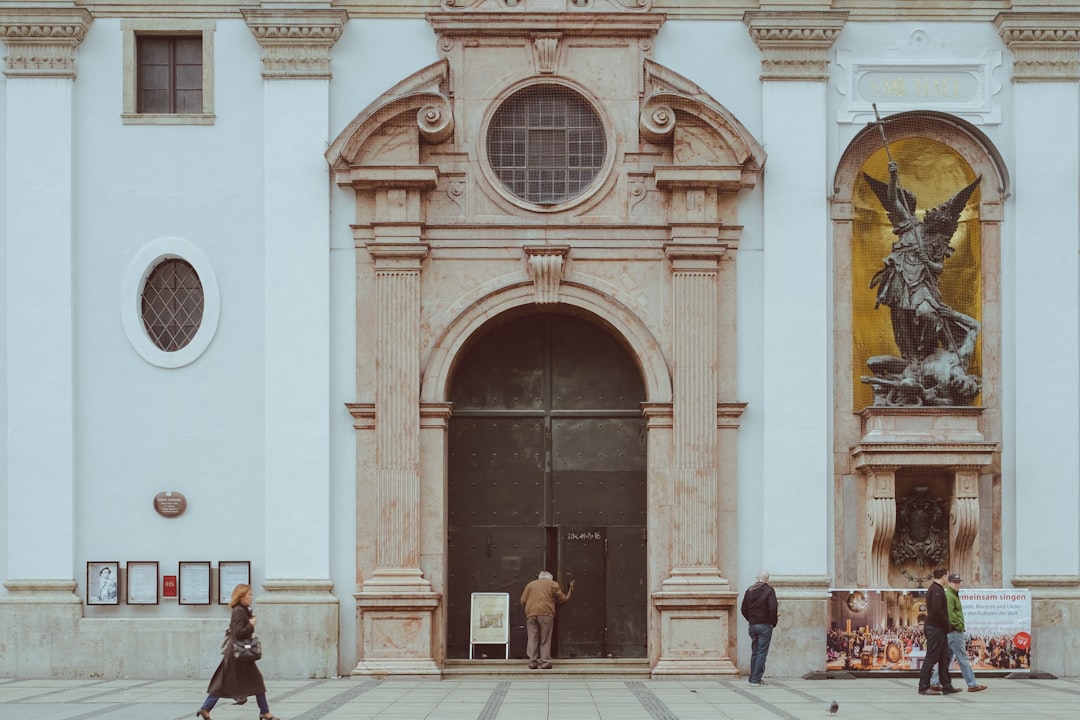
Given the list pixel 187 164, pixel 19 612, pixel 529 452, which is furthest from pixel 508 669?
pixel 187 164

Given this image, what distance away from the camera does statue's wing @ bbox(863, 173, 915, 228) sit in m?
25.5

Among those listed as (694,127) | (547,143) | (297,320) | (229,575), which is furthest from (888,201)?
(229,575)

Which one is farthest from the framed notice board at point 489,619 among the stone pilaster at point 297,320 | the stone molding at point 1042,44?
the stone molding at point 1042,44

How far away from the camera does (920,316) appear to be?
25219 mm

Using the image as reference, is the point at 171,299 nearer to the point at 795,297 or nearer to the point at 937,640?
the point at 795,297

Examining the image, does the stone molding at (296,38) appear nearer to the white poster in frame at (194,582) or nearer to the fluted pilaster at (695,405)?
the fluted pilaster at (695,405)

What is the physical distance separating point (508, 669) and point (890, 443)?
6.32m

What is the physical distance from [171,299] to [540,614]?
7.07 meters

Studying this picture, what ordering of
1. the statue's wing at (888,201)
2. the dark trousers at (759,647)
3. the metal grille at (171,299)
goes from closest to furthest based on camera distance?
the dark trousers at (759,647)
the statue's wing at (888,201)
the metal grille at (171,299)

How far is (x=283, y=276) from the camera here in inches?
999

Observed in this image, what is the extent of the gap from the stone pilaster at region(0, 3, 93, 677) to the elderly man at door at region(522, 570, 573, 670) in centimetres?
641

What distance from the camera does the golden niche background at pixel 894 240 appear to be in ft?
83.4

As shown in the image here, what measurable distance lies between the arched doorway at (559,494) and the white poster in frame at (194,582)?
3.65 meters

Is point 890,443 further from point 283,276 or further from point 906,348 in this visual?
point 283,276
